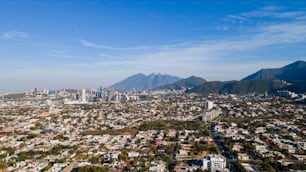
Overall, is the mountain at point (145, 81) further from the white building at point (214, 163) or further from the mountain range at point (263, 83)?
the white building at point (214, 163)

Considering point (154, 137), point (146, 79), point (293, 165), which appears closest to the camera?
point (293, 165)

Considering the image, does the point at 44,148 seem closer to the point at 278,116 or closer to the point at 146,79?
the point at 278,116

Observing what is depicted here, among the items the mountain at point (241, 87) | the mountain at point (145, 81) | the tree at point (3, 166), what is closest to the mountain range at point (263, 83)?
the mountain at point (241, 87)

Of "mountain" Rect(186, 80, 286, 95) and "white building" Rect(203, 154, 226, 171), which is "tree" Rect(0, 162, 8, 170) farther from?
"mountain" Rect(186, 80, 286, 95)

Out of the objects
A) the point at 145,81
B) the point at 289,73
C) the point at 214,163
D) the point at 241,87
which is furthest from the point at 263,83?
the point at 145,81

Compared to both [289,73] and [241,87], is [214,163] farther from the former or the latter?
[289,73]

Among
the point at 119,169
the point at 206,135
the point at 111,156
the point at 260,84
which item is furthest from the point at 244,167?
the point at 260,84
